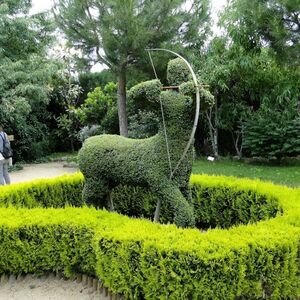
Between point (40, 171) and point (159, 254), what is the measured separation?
985cm

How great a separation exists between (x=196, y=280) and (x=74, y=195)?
340 cm

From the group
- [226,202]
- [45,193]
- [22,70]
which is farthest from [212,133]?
[45,193]

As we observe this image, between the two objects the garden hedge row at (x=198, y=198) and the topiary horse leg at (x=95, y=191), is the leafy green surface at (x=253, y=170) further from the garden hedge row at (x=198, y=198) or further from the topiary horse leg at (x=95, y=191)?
the topiary horse leg at (x=95, y=191)

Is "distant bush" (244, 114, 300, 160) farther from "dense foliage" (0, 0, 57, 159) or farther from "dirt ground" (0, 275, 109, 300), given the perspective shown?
"dirt ground" (0, 275, 109, 300)

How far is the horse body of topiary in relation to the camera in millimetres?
4277

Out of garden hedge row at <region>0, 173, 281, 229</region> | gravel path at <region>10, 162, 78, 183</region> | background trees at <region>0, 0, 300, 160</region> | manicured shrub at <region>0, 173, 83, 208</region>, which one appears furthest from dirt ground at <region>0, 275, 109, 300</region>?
gravel path at <region>10, 162, 78, 183</region>

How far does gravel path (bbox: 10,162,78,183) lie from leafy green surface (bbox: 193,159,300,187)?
3.86 m

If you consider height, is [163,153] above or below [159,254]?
above

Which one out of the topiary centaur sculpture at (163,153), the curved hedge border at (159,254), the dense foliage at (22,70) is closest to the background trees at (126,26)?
the dense foliage at (22,70)

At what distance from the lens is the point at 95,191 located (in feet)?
16.0

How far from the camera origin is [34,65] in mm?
13062

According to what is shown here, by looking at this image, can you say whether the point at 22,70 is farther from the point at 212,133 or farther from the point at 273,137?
the point at 273,137

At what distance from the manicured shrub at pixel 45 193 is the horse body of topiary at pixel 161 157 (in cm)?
145

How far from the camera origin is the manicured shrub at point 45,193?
5426 mm
